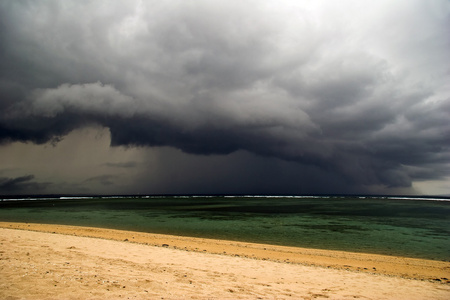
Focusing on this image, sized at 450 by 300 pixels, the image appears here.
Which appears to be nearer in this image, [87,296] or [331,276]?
[87,296]

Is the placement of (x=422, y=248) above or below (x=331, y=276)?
below

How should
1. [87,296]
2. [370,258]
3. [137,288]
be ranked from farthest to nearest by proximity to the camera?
[370,258]
[137,288]
[87,296]

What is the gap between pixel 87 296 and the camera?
8531mm

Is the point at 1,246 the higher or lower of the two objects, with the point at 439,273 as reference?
higher

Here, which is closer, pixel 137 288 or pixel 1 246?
pixel 137 288

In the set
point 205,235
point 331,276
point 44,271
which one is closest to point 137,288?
point 44,271

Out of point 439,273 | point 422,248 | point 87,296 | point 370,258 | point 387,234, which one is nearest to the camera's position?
point 87,296

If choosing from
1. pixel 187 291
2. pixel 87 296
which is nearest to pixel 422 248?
pixel 187 291

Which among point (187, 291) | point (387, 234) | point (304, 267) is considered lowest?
point (387, 234)

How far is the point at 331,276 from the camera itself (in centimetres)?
1378

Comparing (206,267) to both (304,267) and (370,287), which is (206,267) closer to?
(304,267)

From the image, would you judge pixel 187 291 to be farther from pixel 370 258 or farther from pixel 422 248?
pixel 422 248

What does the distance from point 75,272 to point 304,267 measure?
39.7ft

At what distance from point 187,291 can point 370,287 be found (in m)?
8.43
